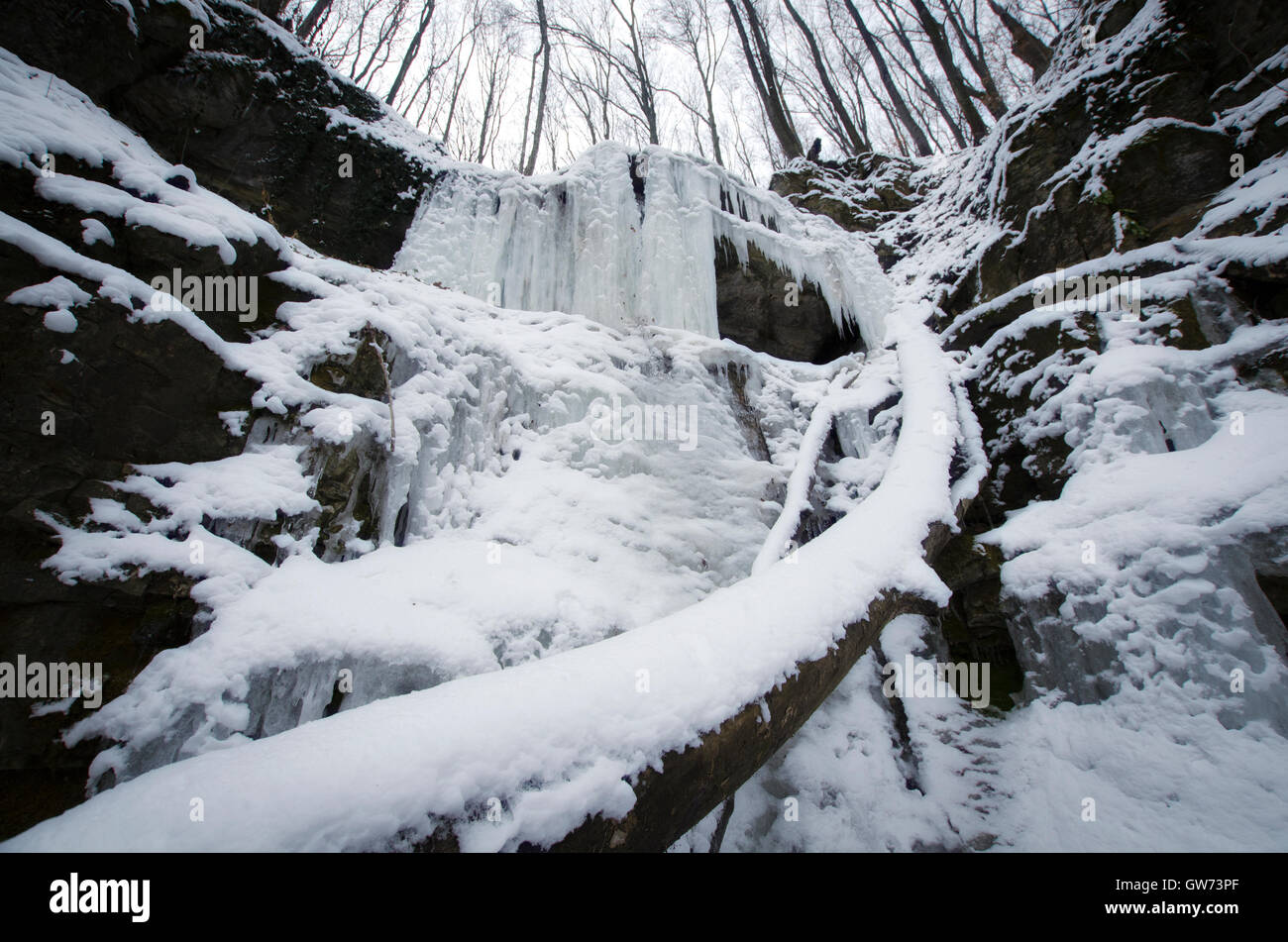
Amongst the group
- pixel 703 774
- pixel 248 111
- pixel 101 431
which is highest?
pixel 248 111

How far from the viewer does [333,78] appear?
7484 mm

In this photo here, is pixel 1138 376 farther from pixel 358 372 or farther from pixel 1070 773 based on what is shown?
pixel 358 372

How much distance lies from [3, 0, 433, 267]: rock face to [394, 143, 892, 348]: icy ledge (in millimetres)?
987

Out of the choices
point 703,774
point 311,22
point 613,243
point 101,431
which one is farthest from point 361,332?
point 311,22

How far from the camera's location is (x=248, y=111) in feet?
22.1

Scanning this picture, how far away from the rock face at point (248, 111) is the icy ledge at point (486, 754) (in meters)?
7.91

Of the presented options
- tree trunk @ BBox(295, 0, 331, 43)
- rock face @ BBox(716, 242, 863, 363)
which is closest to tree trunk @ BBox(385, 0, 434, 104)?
tree trunk @ BBox(295, 0, 331, 43)

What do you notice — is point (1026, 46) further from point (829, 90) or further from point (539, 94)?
point (539, 94)

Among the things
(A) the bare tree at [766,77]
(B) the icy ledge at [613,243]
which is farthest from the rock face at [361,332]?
(A) the bare tree at [766,77]

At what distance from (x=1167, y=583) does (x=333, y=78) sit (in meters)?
11.6

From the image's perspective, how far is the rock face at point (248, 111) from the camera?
5.21m

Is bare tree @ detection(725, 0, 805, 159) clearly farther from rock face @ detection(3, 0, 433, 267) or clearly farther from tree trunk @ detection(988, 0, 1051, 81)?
rock face @ detection(3, 0, 433, 267)

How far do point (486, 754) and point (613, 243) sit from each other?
7415 millimetres
